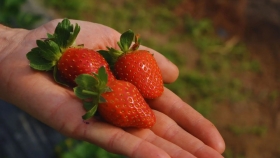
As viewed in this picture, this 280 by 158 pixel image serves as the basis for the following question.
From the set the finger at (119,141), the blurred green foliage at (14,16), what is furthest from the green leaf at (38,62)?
the blurred green foliage at (14,16)

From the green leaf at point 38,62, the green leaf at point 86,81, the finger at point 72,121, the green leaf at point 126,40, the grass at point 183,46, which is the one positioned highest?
the green leaf at point 126,40

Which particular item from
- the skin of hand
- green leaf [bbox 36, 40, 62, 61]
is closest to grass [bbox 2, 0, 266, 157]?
the skin of hand

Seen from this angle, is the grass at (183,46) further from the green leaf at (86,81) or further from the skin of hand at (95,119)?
the green leaf at (86,81)

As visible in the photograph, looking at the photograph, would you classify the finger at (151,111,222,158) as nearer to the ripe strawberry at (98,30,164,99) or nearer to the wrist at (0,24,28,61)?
the ripe strawberry at (98,30,164,99)

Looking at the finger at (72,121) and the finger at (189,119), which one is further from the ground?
the finger at (72,121)

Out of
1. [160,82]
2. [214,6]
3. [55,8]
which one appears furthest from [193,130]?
[214,6]

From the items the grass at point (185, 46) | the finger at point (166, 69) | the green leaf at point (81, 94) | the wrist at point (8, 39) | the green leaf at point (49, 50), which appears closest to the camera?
the green leaf at point (81, 94)

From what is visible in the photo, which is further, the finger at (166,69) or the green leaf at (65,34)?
the finger at (166,69)

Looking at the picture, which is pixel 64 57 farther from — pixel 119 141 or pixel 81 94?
pixel 119 141

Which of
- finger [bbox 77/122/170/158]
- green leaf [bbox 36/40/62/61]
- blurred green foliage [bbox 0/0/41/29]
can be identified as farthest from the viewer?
blurred green foliage [bbox 0/0/41/29]
